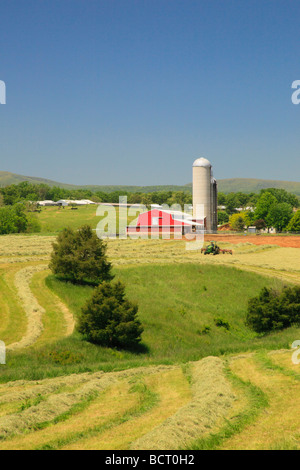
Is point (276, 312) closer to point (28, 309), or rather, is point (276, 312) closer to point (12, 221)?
point (28, 309)

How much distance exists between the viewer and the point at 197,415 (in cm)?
1631

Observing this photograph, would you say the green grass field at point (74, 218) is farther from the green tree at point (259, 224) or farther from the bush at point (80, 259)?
the bush at point (80, 259)

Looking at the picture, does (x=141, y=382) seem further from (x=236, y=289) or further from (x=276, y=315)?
(x=236, y=289)

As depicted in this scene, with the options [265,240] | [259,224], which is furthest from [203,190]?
[259,224]

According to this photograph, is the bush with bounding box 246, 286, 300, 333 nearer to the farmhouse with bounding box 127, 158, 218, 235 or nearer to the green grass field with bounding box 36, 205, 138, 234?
the farmhouse with bounding box 127, 158, 218, 235

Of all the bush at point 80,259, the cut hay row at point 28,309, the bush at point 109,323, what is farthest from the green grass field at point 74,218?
the bush at point 109,323

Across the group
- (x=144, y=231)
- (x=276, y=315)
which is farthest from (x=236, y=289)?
(x=144, y=231)

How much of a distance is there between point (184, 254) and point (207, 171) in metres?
44.1

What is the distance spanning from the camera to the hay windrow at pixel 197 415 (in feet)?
46.1

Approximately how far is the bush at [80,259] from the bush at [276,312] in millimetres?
16863

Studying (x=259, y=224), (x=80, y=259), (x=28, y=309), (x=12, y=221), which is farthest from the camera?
(x=259, y=224)

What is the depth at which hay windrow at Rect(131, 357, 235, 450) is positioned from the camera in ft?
46.1

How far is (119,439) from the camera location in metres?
15.0

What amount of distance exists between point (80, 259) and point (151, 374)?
2587 cm
